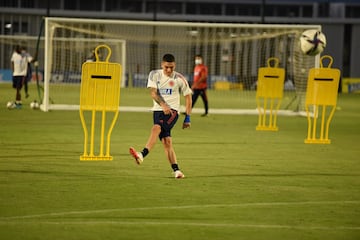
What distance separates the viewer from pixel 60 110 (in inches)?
1172

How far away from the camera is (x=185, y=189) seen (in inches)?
489

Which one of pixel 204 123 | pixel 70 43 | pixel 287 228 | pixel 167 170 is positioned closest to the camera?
pixel 287 228

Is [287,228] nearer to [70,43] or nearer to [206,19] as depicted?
[70,43]

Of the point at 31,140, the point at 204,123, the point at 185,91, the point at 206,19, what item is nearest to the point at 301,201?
the point at 185,91

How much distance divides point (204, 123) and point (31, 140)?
7.93 m

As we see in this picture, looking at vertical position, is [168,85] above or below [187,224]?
above

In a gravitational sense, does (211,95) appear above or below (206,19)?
below

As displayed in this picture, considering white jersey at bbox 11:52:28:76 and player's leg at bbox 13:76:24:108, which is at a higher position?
white jersey at bbox 11:52:28:76

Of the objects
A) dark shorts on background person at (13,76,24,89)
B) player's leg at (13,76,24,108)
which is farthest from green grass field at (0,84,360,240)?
dark shorts on background person at (13,76,24,89)

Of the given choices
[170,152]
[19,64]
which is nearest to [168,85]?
[170,152]

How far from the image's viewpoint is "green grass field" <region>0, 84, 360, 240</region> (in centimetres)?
955

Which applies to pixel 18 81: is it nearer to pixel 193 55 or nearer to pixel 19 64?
pixel 19 64

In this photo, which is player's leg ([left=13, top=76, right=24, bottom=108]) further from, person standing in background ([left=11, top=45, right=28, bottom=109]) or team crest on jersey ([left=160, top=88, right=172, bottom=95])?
team crest on jersey ([left=160, top=88, right=172, bottom=95])

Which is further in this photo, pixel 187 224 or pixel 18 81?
pixel 18 81
